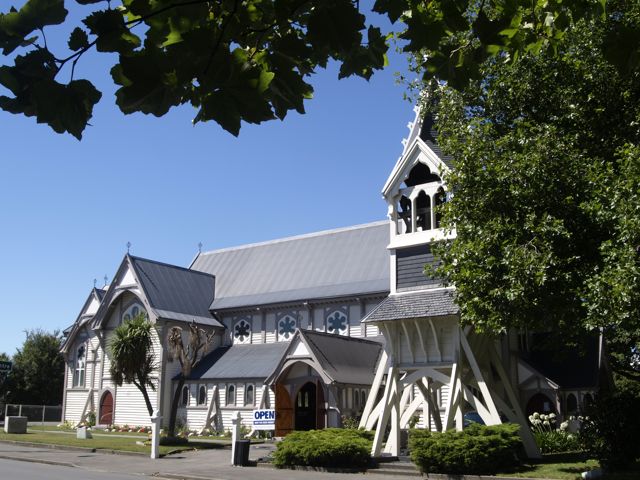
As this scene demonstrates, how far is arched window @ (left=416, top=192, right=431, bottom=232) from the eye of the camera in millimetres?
25594

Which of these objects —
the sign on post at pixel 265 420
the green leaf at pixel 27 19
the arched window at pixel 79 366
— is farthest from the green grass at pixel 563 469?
the arched window at pixel 79 366

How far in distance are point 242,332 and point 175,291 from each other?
506 cm

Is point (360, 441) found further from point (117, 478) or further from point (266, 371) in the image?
point (266, 371)

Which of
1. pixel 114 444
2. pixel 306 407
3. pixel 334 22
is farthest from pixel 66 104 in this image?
pixel 306 407

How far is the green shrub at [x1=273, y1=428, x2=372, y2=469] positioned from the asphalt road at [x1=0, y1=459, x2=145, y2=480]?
4.98 meters

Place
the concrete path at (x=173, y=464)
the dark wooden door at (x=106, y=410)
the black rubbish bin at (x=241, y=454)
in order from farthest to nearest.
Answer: the dark wooden door at (x=106, y=410), the black rubbish bin at (x=241, y=454), the concrete path at (x=173, y=464)

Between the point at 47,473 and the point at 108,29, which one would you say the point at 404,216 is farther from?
the point at 108,29

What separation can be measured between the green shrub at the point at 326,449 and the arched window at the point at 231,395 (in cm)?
1685

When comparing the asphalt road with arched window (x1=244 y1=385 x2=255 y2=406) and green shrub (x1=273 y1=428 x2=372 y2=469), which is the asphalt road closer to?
green shrub (x1=273 y1=428 x2=372 y2=469)

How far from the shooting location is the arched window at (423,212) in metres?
25.6

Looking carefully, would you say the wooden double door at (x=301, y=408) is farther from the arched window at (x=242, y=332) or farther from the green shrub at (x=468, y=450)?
the green shrub at (x=468, y=450)

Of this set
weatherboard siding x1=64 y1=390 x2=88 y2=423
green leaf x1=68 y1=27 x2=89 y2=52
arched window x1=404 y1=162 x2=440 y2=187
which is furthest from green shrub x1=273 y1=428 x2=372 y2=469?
weatherboard siding x1=64 y1=390 x2=88 y2=423

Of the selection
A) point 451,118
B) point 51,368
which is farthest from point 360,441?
point 51,368

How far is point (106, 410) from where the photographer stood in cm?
4578
